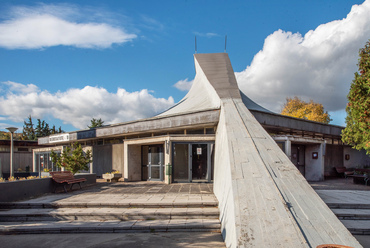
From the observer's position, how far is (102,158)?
17547 mm

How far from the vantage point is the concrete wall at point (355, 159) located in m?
18.3

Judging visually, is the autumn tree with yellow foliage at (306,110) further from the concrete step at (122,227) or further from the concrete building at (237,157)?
the concrete step at (122,227)

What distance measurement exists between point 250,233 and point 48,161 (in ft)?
74.2

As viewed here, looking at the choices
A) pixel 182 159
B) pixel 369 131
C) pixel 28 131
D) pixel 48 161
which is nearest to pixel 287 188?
pixel 182 159

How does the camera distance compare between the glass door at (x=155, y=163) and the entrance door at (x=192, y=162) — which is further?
the glass door at (x=155, y=163)

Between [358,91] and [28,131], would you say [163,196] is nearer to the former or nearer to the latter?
[358,91]

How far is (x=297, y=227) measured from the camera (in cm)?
439

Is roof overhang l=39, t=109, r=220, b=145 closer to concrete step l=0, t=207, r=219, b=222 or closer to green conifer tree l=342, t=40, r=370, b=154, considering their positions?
concrete step l=0, t=207, r=219, b=222

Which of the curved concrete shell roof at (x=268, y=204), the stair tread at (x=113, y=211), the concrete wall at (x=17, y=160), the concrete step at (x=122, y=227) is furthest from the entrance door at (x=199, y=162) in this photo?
the concrete wall at (x=17, y=160)

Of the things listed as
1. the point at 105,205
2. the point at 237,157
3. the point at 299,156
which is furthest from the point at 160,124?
the point at 299,156

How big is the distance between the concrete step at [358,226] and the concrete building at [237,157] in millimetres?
1768

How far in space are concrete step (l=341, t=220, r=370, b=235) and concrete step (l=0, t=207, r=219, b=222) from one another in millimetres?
3200

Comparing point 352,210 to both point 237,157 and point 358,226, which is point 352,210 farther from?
point 237,157

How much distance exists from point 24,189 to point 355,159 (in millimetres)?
20044
